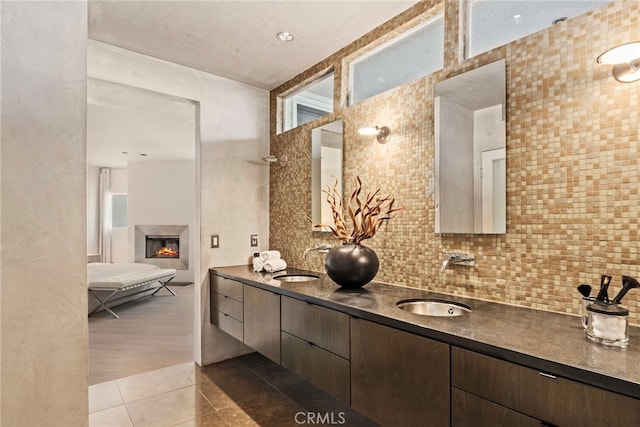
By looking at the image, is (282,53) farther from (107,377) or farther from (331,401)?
(107,377)

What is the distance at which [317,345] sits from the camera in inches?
77.2

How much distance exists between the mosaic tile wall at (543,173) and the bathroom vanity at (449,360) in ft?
0.55

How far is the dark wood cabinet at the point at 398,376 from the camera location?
53.6 inches

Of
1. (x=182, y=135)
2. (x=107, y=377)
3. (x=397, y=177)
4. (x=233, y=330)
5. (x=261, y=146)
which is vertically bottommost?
(x=107, y=377)

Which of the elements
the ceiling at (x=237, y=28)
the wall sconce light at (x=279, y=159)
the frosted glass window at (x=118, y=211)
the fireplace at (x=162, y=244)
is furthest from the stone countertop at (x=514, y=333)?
the frosted glass window at (x=118, y=211)

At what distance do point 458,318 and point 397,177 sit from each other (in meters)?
1.08

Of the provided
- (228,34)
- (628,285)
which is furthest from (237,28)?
(628,285)

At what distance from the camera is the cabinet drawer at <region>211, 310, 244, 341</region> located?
2.79 metres

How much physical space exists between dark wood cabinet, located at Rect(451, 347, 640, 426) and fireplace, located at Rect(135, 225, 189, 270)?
7500mm

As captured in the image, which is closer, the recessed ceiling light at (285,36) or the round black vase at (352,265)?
the round black vase at (352,265)

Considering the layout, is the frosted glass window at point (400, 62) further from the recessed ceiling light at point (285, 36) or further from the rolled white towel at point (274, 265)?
the rolled white towel at point (274, 265)

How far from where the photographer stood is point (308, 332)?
80.0 inches

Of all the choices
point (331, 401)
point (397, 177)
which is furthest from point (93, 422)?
point (397, 177)

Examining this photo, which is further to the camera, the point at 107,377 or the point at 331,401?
the point at 107,377
